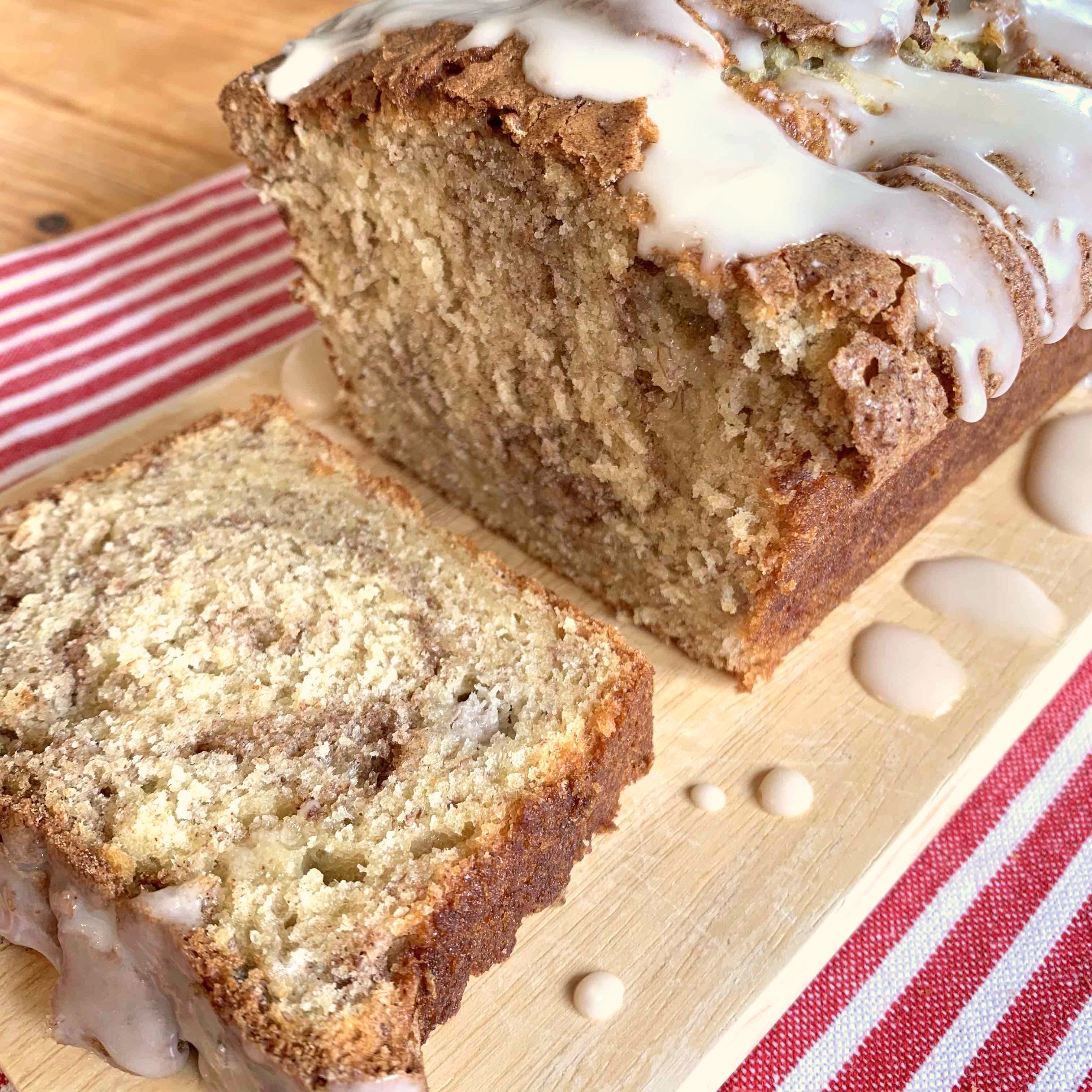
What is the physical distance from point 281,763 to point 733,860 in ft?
2.54

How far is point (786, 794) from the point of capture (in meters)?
1.96

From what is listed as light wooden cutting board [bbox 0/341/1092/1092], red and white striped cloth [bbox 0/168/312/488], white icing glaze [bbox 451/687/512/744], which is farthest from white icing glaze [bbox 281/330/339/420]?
white icing glaze [bbox 451/687/512/744]

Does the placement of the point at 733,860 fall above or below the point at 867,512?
below

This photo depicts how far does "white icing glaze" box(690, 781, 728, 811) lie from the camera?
1964 millimetres

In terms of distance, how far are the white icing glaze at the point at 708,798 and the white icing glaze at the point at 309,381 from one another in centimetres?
139

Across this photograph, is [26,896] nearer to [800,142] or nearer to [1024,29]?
[800,142]

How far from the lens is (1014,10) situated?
86.4 inches

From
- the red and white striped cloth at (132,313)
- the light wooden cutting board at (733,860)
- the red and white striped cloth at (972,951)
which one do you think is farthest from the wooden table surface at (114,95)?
the light wooden cutting board at (733,860)

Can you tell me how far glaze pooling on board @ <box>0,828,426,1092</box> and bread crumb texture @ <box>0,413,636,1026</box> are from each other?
49 millimetres

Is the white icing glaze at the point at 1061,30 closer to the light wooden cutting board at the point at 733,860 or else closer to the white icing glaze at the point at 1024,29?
the white icing glaze at the point at 1024,29

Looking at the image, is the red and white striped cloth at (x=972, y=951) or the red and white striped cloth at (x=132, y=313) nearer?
the red and white striped cloth at (x=972, y=951)

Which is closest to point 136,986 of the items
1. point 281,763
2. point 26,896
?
point 26,896

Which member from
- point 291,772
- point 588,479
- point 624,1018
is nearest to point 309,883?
point 291,772

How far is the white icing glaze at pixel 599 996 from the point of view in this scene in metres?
1.67
